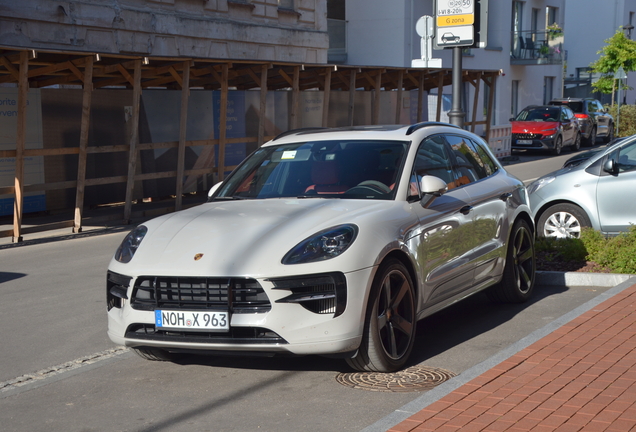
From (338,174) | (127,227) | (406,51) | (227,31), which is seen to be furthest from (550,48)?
(338,174)

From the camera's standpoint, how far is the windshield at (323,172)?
6195mm

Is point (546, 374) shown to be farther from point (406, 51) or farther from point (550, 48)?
point (550, 48)

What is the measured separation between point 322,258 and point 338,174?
4.30 ft

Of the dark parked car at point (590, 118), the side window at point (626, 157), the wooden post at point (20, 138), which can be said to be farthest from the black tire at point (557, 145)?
the wooden post at point (20, 138)

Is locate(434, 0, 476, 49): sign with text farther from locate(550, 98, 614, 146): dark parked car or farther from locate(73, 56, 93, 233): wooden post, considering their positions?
locate(550, 98, 614, 146): dark parked car

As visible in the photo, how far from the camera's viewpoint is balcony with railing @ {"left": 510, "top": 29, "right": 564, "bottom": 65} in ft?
141

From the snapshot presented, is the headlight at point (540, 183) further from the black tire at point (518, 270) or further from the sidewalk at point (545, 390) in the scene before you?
the sidewalk at point (545, 390)

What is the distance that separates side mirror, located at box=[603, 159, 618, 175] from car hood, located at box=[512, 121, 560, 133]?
2151cm

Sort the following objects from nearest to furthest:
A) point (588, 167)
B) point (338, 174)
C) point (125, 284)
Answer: point (125, 284) < point (338, 174) < point (588, 167)

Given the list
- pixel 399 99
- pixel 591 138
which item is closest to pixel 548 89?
pixel 591 138

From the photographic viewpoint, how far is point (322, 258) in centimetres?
516

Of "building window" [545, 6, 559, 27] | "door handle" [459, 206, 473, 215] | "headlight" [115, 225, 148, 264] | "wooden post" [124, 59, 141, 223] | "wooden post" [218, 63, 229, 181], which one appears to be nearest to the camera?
"headlight" [115, 225, 148, 264]

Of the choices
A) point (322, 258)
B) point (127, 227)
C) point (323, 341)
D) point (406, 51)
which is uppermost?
point (406, 51)

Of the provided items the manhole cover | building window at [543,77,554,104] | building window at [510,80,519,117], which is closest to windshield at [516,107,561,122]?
building window at [510,80,519,117]
